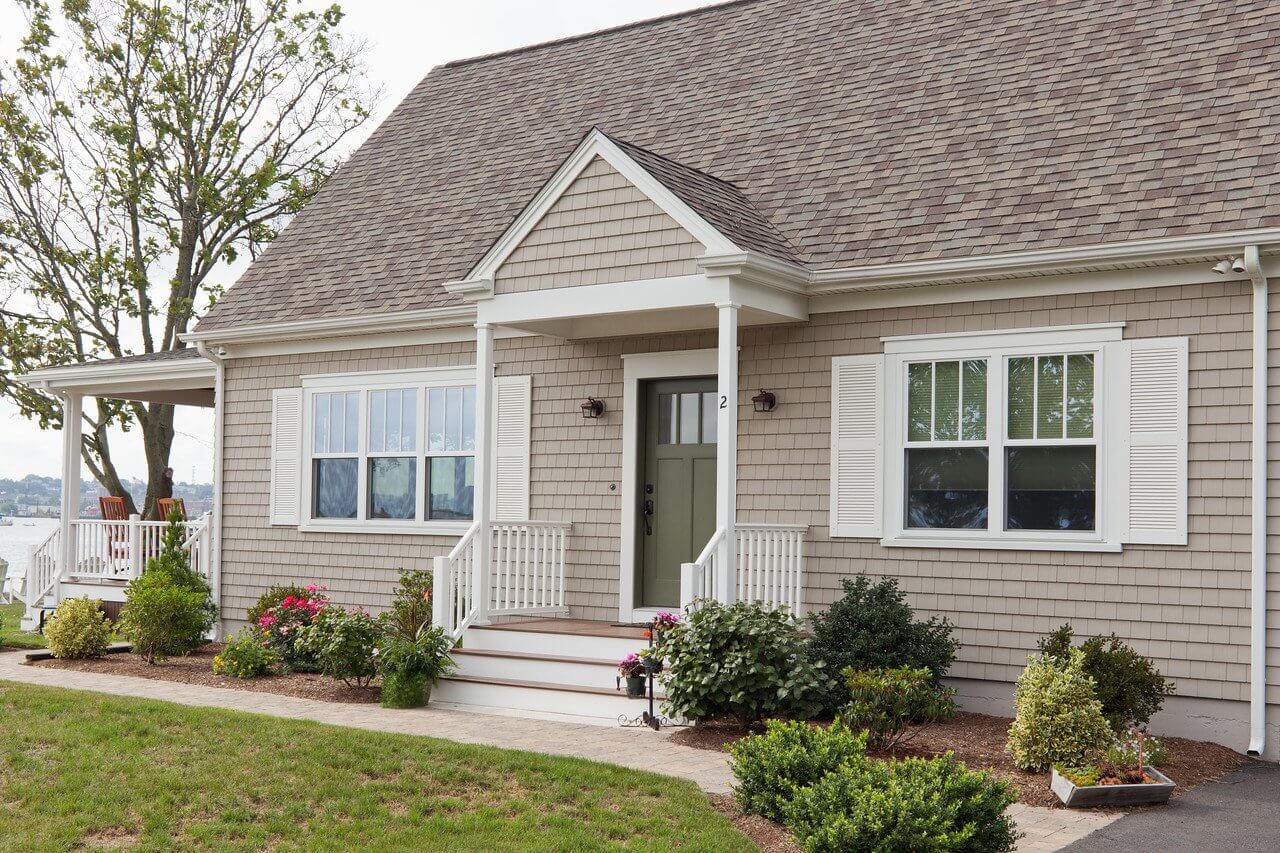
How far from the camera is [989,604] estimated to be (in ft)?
31.6

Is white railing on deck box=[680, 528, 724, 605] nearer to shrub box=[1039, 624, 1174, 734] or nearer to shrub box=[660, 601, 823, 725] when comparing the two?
shrub box=[660, 601, 823, 725]

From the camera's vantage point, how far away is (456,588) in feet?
36.3

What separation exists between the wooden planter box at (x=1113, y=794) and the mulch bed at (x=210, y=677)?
5709mm

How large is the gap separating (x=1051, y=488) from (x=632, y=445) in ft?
12.3

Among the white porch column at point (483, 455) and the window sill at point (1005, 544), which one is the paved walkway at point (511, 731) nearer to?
the white porch column at point (483, 455)

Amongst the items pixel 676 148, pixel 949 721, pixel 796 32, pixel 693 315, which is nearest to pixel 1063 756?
pixel 949 721

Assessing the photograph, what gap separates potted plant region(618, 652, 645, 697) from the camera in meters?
9.45

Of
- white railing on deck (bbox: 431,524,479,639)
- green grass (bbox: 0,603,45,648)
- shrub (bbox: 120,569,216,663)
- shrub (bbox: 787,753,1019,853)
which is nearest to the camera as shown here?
shrub (bbox: 787,753,1019,853)

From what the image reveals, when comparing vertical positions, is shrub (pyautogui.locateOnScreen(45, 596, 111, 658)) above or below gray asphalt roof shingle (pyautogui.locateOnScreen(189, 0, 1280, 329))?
below

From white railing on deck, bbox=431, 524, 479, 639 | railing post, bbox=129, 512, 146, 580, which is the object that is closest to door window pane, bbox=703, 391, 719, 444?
white railing on deck, bbox=431, 524, 479, 639

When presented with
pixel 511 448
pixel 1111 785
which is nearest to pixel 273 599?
pixel 511 448

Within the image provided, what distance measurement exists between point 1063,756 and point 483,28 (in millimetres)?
24163

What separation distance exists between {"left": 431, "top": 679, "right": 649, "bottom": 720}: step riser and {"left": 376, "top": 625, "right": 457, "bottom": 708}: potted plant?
6.2 inches

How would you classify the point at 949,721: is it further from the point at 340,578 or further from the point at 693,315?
the point at 340,578
